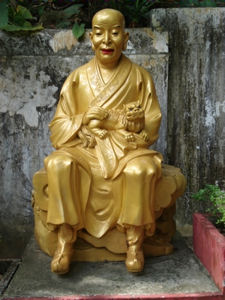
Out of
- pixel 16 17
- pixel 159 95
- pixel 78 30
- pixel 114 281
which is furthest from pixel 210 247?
pixel 16 17

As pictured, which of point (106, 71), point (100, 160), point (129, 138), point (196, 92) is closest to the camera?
point (100, 160)

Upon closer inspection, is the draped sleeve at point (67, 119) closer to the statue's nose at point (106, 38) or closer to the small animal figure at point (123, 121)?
the small animal figure at point (123, 121)

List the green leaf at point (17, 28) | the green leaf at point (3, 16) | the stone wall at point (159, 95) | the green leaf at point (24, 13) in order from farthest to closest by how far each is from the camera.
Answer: the green leaf at point (24, 13) → the stone wall at point (159, 95) → the green leaf at point (17, 28) → the green leaf at point (3, 16)

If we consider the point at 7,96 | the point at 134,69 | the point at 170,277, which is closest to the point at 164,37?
the point at 134,69

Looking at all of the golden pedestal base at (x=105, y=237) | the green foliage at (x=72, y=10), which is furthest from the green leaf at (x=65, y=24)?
the golden pedestal base at (x=105, y=237)

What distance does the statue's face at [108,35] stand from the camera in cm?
384

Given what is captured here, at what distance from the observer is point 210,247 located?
3.52 metres

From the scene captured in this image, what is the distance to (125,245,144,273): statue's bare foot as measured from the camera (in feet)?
11.3

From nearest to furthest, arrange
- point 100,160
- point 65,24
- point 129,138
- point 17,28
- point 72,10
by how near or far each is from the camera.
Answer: point 100,160 < point 129,138 < point 17,28 < point 65,24 < point 72,10

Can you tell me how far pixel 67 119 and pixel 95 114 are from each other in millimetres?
320

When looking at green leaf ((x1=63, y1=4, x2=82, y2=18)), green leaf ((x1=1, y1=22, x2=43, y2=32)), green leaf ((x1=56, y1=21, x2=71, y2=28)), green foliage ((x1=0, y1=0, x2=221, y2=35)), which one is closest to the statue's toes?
green leaf ((x1=1, y1=22, x2=43, y2=32))

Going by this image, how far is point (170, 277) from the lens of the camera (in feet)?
11.3

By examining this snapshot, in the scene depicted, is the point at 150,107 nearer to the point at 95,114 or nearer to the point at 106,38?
the point at 95,114

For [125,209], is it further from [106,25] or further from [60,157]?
[106,25]
